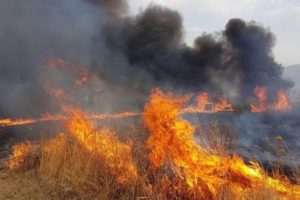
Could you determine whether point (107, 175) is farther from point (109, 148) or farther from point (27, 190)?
point (27, 190)

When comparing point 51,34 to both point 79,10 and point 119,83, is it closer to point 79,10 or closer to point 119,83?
point 79,10

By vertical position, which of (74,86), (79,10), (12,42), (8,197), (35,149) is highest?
(79,10)

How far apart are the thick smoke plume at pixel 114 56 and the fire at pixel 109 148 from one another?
12.7m

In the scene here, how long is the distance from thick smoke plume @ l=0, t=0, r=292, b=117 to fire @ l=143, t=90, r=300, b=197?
15.1 m

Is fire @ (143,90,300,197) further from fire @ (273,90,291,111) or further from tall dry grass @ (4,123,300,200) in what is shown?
fire @ (273,90,291,111)

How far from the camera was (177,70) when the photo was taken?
103 feet

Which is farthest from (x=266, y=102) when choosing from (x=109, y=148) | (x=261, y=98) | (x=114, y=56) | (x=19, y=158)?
(x=109, y=148)

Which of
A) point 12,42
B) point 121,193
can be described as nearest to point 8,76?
point 12,42

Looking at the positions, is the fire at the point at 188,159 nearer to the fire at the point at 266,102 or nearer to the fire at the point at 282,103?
the fire at the point at 266,102

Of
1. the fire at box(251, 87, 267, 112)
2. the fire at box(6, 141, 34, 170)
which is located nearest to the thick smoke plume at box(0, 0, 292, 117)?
the fire at box(251, 87, 267, 112)

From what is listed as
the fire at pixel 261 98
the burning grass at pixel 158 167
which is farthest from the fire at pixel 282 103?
the burning grass at pixel 158 167

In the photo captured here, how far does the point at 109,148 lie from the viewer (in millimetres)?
8234

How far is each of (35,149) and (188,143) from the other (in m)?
4.44

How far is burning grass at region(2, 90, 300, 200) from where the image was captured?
22.4 ft
